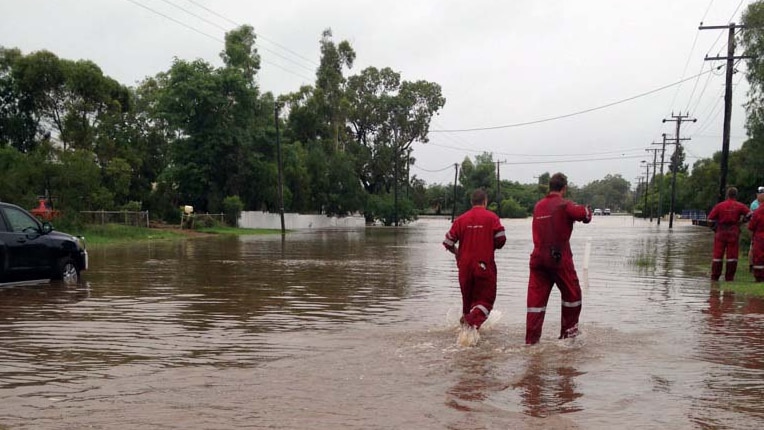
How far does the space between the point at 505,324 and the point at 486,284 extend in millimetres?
1612

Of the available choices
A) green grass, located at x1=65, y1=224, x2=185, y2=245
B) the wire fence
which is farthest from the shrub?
green grass, located at x1=65, y1=224, x2=185, y2=245

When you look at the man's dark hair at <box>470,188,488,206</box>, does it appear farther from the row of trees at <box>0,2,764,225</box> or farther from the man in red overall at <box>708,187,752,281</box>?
the row of trees at <box>0,2,764,225</box>

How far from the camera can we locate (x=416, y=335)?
335 inches

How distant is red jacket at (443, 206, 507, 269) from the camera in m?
8.04

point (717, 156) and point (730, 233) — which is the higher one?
point (717, 156)

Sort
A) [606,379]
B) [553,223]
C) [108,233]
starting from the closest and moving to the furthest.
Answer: [606,379] < [553,223] < [108,233]

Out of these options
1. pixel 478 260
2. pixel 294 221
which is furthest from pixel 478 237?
pixel 294 221

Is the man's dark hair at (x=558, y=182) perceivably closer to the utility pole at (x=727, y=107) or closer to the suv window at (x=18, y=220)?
the suv window at (x=18, y=220)

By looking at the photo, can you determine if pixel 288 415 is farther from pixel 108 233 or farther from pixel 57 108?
pixel 57 108

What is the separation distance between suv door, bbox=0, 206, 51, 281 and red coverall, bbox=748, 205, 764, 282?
42.9 feet

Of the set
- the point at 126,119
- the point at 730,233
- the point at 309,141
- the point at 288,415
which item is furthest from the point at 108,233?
the point at 309,141

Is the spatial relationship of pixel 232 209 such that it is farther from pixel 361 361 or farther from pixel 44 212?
pixel 361 361

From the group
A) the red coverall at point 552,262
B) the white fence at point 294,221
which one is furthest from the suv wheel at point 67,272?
the white fence at point 294,221

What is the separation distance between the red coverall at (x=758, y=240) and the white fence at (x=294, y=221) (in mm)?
42853
